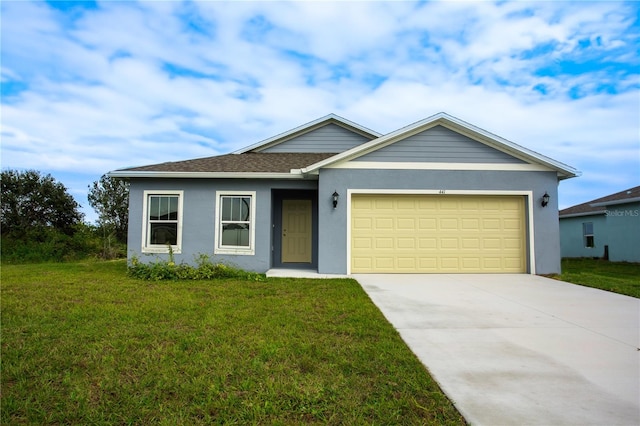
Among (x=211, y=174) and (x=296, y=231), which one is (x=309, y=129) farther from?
(x=211, y=174)

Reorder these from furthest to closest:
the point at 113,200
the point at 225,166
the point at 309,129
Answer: the point at 113,200 → the point at 309,129 → the point at 225,166

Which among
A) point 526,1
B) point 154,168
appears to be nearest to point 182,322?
point 154,168

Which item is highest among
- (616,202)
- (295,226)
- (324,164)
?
(324,164)

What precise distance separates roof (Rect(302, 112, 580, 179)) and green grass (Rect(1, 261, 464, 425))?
4461mm

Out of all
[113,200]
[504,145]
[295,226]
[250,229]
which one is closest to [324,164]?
[250,229]

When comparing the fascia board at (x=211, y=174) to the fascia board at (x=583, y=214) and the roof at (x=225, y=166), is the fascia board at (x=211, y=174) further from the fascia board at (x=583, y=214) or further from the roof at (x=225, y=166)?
the fascia board at (x=583, y=214)

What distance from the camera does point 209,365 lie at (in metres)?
3.43

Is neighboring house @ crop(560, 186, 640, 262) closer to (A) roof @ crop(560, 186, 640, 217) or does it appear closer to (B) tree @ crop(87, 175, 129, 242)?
(A) roof @ crop(560, 186, 640, 217)

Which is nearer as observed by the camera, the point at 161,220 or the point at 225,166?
the point at 161,220

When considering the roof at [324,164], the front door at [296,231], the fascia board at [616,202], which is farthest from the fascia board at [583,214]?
the front door at [296,231]

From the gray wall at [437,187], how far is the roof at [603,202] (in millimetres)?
8698

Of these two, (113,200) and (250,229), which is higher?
(113,200)

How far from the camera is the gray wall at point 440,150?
964 centimetres

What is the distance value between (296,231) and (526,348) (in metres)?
8.22
